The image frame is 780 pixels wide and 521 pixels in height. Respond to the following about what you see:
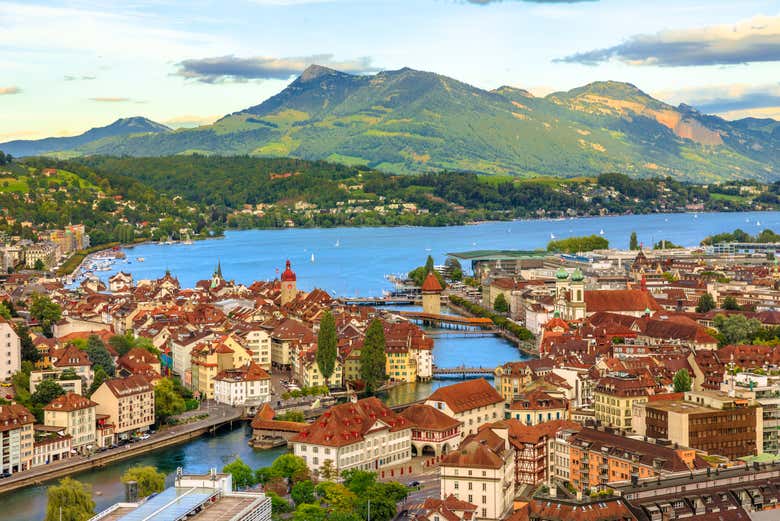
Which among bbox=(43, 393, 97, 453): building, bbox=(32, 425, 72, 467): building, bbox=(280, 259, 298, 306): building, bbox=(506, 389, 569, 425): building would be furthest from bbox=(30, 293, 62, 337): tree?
bbox=(506, 389, 569, 425): building

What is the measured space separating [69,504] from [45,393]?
9.22 m

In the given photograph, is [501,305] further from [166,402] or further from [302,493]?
[302,493]

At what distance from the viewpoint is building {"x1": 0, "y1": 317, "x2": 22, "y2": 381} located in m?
34.1

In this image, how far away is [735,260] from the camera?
7462 centimetres

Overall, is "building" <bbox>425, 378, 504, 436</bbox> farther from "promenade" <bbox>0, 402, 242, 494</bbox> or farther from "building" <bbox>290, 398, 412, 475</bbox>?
"promenade" <bbox>0, 402, 242, 494</bbox>

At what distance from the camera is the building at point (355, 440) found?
26.8 meters

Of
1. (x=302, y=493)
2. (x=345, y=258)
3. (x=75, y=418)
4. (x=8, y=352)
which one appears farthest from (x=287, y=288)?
(x=345, y=258)

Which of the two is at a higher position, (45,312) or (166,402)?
(45,312)

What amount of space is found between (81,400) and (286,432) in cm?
499

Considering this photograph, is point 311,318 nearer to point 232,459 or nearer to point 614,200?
point 232,459

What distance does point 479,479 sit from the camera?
75.0 ft

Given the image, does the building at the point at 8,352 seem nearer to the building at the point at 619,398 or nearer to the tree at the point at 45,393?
the tree at the point at 45,393

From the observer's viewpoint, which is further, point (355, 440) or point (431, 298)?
point (431, 298)

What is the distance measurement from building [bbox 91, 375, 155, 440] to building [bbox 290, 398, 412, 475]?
555 cm
